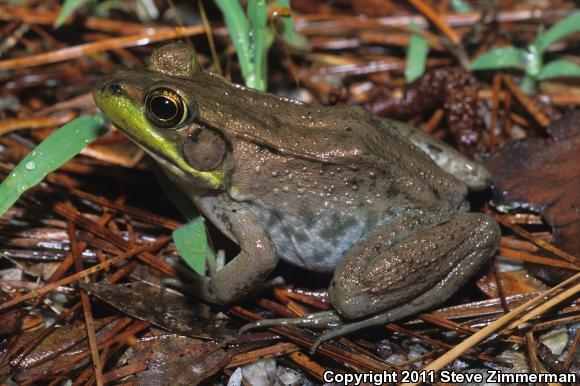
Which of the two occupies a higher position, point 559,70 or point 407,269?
point 559,70

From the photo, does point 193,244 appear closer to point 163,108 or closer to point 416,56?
point 163,108

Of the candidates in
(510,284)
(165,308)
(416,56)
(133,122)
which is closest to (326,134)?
(133,122)

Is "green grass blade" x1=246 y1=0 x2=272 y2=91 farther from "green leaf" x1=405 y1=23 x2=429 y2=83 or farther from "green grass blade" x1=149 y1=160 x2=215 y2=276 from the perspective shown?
"green leaf" x1=405 y1=23 x2=429 y2=83

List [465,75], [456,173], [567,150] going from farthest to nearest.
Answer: [465,75] → [567,150] → [456,173]

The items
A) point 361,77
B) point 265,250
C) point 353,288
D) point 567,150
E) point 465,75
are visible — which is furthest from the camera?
point 361,77

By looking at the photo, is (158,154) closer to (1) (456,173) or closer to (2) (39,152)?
(2) (39,152)

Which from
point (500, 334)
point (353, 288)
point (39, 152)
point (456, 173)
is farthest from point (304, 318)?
point (39, 152)
